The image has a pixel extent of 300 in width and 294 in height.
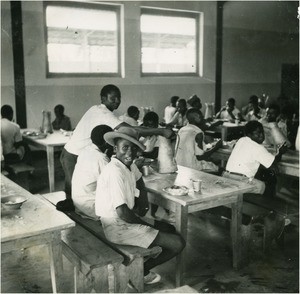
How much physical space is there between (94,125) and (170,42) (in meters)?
6.60

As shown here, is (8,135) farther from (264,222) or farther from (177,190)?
(264,222)

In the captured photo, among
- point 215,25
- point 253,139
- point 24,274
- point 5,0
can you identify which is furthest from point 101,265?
point 215,25

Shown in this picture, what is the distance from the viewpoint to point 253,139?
4121 mm

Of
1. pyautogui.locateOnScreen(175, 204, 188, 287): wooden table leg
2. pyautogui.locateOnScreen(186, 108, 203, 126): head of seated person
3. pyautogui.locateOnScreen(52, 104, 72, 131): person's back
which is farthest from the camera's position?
pyautogui.locateOnScreen(52, 104, 72, 131): person's back

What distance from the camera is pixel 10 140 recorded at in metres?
5.76

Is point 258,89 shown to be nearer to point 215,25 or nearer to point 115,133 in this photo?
point 215,25

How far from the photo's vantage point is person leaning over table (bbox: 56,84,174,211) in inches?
145

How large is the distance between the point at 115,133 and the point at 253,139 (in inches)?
68.6

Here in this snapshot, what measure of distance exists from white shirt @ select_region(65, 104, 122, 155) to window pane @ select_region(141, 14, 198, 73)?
19.3 feet

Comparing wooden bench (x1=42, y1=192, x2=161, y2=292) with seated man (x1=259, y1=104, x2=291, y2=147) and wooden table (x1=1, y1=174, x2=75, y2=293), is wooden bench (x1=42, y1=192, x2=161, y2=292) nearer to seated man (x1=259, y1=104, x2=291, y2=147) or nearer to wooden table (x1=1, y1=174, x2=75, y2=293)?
wooden table (x1=1, y1=174, x2=75, y2=293)

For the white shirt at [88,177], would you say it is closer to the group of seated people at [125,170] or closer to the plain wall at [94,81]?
the group of seated people at [125,170]

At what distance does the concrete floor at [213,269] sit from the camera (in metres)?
3.27

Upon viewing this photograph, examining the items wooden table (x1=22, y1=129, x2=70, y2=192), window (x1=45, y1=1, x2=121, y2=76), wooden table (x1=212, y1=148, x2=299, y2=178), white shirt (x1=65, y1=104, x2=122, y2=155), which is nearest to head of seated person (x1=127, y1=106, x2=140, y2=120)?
wooden table (x1=22, y1=129, x2=70, y2=192)

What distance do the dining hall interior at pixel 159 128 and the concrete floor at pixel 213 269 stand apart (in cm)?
2
